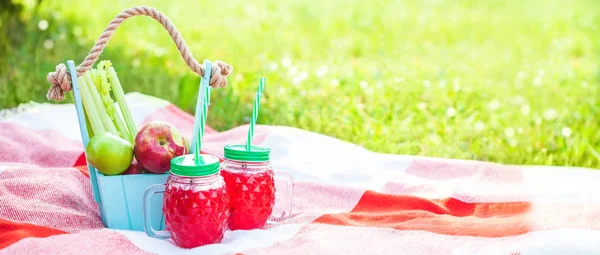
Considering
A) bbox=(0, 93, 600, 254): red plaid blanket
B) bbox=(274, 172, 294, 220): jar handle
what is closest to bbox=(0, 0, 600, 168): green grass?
bbox=(0, 93, 600, 254): red plaid blanket

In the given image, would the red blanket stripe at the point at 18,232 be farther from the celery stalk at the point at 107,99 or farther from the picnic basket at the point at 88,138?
the celery stalk at the point at 107,99

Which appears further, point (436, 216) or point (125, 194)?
point (436, 216)

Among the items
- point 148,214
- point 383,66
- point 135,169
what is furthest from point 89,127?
point 383,66

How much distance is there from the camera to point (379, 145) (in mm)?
2936

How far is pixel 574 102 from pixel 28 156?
2330 mm

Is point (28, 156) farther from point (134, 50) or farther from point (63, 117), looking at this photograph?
point (134, 50)

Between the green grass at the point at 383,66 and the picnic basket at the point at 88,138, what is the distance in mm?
1289

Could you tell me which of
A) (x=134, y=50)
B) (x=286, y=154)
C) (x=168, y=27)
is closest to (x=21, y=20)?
(x=134, y=50)

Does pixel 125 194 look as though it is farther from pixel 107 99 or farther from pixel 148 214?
pixel 107 99

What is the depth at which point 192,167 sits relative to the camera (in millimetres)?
1593

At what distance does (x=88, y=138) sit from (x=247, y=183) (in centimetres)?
→ 38

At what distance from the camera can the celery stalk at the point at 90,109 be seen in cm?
182

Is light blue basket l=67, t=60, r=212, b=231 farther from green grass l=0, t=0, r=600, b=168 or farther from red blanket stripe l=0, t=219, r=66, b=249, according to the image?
green grass l=0, t=0, r=600, b=168

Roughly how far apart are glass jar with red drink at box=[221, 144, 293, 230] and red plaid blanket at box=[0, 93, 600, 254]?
0.04 meters
